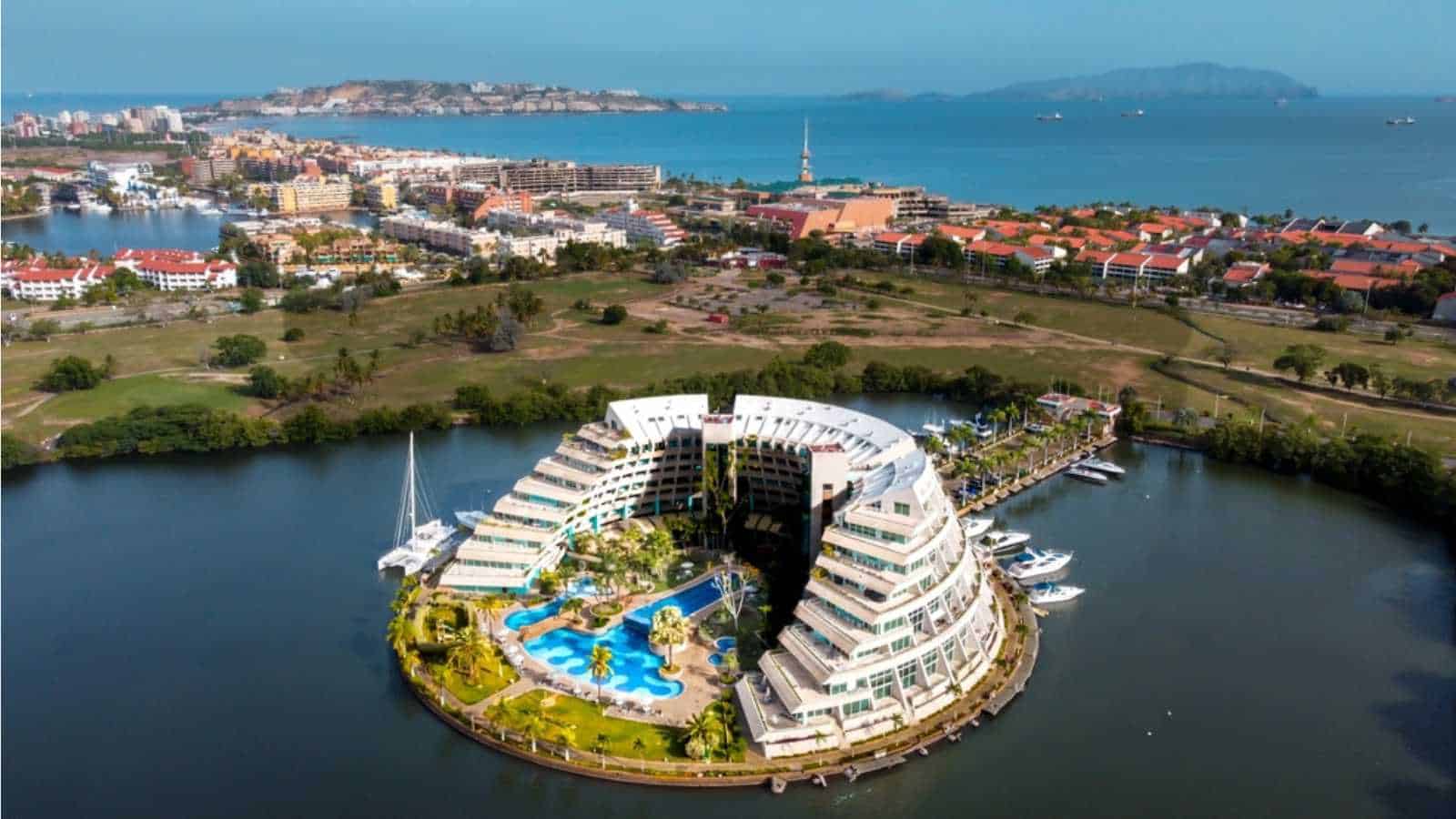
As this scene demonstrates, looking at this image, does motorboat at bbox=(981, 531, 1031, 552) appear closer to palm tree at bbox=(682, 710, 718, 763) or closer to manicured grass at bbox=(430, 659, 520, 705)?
palm tree at bbox=(682, 710, 718, 763)

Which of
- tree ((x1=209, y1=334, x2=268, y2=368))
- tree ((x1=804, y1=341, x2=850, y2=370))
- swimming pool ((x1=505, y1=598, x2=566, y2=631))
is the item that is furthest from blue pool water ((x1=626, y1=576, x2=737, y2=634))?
tree ((x1=209, y1=334, x2=268, y2=368))

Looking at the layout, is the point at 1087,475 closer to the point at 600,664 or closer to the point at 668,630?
the point at 668,630

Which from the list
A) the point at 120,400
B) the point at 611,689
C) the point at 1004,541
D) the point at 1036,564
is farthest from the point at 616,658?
A: the point at 120,400

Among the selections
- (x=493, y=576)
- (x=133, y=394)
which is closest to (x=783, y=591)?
(x=493, y=576)

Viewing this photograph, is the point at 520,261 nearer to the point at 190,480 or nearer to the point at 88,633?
the point at 190,480

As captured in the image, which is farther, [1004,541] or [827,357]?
[827,357]

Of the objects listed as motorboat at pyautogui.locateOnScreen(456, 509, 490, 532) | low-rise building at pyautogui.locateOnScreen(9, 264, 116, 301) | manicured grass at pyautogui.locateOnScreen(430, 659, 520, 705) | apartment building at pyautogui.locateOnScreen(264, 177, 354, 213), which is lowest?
manicured grass at pyautogui.locateOnScreen(430, 659, 520, 705)
